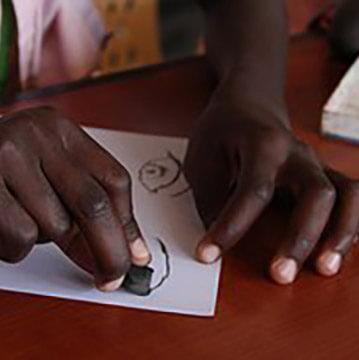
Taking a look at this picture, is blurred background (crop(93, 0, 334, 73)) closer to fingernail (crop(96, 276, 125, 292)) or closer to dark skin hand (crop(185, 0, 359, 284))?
dark skin hand (crop(185, 0, 359, 284))

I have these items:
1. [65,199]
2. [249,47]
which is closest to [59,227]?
[65,199]

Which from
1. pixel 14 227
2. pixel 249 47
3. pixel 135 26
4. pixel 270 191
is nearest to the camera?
pixel 14 227

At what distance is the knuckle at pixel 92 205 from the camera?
61 centimetres

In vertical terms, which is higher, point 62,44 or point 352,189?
point 352,189

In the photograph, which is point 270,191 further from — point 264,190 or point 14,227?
point 14,227

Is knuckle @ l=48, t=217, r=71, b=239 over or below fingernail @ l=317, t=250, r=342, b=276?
over

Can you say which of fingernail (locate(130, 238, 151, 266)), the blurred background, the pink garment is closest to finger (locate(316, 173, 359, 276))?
fingernail (locate(130, 238, 151, 266))

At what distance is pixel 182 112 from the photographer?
90 cm

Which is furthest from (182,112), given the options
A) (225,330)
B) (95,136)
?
(225,330)

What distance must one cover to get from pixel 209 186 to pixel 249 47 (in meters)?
0.24

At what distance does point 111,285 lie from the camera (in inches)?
25.3

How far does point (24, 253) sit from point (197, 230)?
16cm

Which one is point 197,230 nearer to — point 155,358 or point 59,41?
point 155,358

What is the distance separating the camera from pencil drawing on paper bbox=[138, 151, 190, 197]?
78cm
